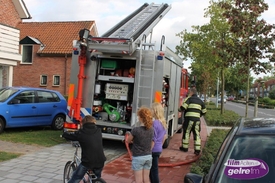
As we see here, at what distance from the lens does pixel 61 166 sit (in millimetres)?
6695

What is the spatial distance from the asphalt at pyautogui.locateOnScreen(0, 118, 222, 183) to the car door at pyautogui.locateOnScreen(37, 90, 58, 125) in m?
2.65

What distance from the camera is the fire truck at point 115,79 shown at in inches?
318

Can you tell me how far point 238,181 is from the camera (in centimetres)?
270

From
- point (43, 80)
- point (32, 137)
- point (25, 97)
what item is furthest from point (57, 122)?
point (43, 80)

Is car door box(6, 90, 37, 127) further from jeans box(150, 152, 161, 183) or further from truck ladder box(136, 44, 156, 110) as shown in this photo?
jeans box(150, 152, 161, 183)

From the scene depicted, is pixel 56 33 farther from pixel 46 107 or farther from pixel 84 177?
pixel 84 177

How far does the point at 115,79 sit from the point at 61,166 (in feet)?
9.00

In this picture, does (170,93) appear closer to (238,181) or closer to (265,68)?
(265,68)

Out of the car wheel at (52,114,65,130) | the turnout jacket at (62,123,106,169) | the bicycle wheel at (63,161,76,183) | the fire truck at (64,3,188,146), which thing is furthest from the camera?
the car wheel at (52,114,65,130)

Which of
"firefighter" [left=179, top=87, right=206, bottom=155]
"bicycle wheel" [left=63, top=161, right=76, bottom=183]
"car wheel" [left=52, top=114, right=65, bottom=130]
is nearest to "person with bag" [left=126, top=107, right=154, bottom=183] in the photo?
"bicycle wheel" [left=63, top=161, right=76, bottom=183]

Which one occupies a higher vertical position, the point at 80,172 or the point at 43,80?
the point at 43,80

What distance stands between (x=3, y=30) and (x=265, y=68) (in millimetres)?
11425

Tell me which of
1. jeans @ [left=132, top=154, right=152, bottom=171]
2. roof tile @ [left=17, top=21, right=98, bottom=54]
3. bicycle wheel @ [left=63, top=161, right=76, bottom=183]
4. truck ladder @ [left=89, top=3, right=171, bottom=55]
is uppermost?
roof tile @ [left=17, top=21, right=98, bottom=54]

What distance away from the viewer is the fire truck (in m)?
8.07
